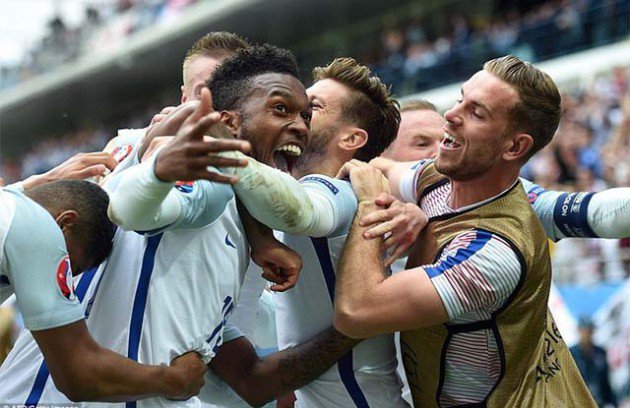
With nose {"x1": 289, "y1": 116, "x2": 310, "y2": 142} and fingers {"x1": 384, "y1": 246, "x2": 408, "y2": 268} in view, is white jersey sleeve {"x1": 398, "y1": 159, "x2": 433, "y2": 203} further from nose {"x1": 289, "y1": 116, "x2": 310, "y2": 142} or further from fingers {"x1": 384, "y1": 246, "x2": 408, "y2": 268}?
nose {"x1": 289, "y1": 116, "x2": 310, "y2": 142}

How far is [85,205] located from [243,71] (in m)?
0.79

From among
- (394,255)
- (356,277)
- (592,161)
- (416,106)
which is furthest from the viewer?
(592,161)

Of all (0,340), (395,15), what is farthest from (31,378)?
(395,15)

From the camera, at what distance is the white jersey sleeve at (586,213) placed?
3.83 metres

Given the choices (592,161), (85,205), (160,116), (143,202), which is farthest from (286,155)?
(592,161)

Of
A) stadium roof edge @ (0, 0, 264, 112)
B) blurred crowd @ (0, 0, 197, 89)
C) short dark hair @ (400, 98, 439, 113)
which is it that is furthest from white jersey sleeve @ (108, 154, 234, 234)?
blurred crowd @ (0, 0, 197, 89)

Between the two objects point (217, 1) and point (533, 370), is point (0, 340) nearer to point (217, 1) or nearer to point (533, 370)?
point (533, 370)

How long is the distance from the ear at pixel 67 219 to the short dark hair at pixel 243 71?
2.29ft

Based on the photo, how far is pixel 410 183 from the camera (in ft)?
13.1

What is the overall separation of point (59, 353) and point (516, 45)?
13687 mm

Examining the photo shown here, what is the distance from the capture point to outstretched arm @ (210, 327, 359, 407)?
3605 millimetres

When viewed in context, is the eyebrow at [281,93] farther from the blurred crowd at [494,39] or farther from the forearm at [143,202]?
the blurred crowd at [494,39]

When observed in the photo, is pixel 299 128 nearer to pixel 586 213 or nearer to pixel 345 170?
pixel 345 170

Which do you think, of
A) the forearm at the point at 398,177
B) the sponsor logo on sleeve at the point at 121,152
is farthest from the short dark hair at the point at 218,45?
the forearm at the point at 398,177
